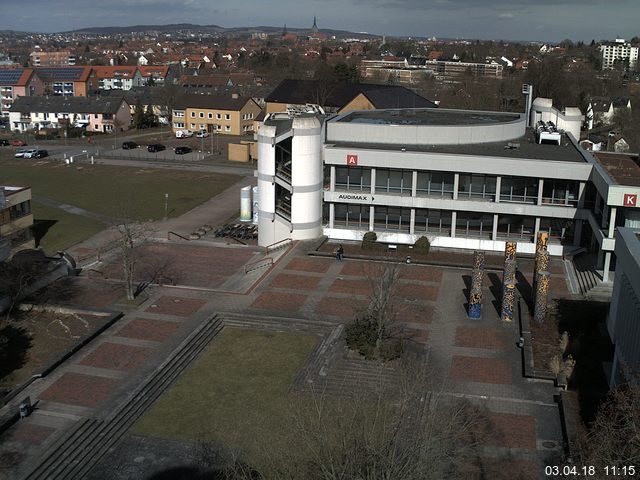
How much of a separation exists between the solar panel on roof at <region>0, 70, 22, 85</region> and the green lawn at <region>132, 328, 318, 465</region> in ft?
380

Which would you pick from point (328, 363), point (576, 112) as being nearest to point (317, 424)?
point (328, 363)

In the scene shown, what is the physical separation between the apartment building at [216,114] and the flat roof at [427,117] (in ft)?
145

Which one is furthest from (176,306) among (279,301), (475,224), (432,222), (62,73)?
(62,73)

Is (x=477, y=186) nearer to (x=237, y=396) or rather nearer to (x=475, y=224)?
(x=475, y=224)

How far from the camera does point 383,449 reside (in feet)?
55.4

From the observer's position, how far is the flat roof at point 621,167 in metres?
39.8

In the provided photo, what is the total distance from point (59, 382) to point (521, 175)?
29.9 m

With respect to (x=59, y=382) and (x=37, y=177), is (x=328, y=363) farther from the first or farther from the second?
(x=37, y=177)

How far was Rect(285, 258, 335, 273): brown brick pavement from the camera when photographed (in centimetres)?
4189

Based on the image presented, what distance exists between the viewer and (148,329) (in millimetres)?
33156

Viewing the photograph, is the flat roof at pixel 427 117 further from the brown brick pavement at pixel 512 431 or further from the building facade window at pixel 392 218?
the brown brick pavement at pixel 512 431

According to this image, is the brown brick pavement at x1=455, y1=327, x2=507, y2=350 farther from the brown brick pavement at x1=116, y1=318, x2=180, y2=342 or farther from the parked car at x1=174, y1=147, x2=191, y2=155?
the parked car at x1=174, y1=147, x2=191, y2=155

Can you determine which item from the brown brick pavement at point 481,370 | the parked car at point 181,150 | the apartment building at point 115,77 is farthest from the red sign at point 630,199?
the apartment building at point 115,77

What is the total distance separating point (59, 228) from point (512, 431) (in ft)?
127
